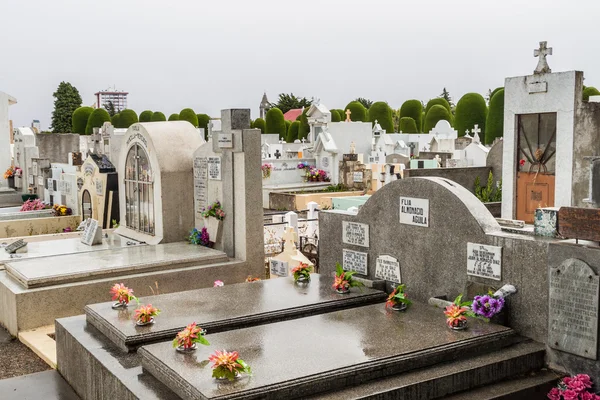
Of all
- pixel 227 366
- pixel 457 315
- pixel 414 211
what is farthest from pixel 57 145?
pixel 227 366

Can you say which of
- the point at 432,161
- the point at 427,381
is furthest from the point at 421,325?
the point at 432,161

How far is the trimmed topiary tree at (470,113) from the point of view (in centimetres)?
3275

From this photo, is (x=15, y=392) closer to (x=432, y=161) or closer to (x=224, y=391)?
(x=224, y=391)

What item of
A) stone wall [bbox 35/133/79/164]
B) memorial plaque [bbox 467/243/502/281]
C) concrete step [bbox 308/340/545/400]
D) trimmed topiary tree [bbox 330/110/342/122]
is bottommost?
concrete step [bbox 308/340/545/400]

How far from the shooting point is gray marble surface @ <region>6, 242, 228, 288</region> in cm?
773

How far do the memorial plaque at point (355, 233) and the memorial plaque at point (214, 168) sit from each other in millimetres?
2936

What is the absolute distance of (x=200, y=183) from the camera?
31.8 feet

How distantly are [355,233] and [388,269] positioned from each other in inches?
22.3

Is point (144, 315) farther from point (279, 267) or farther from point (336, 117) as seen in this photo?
point (336, 117)

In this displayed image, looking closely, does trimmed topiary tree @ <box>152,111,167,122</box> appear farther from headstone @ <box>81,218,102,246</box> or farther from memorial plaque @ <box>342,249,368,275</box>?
memorial plaque @ <box>342,249,368,275</box>

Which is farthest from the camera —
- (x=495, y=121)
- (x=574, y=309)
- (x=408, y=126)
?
(x=408, y=126)

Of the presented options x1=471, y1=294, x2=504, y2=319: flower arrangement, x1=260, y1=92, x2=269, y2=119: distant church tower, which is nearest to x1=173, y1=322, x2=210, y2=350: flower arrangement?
x1=471, y1=294, x2=504, y2=319: flower arrangement

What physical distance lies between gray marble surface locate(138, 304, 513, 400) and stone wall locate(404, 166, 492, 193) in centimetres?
802

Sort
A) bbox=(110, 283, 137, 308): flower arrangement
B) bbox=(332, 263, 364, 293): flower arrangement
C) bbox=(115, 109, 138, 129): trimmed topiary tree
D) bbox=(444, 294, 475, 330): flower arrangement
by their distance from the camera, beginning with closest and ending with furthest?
bbox=(444, 294, 475, 330): flower arrangement, bbox=(110, 283, 137, 308): flower arrangement, bbox=(332, 263, 364, 293): flower arrangement, bbox=(115, 109, 138, 129): trimmed topiary tree
